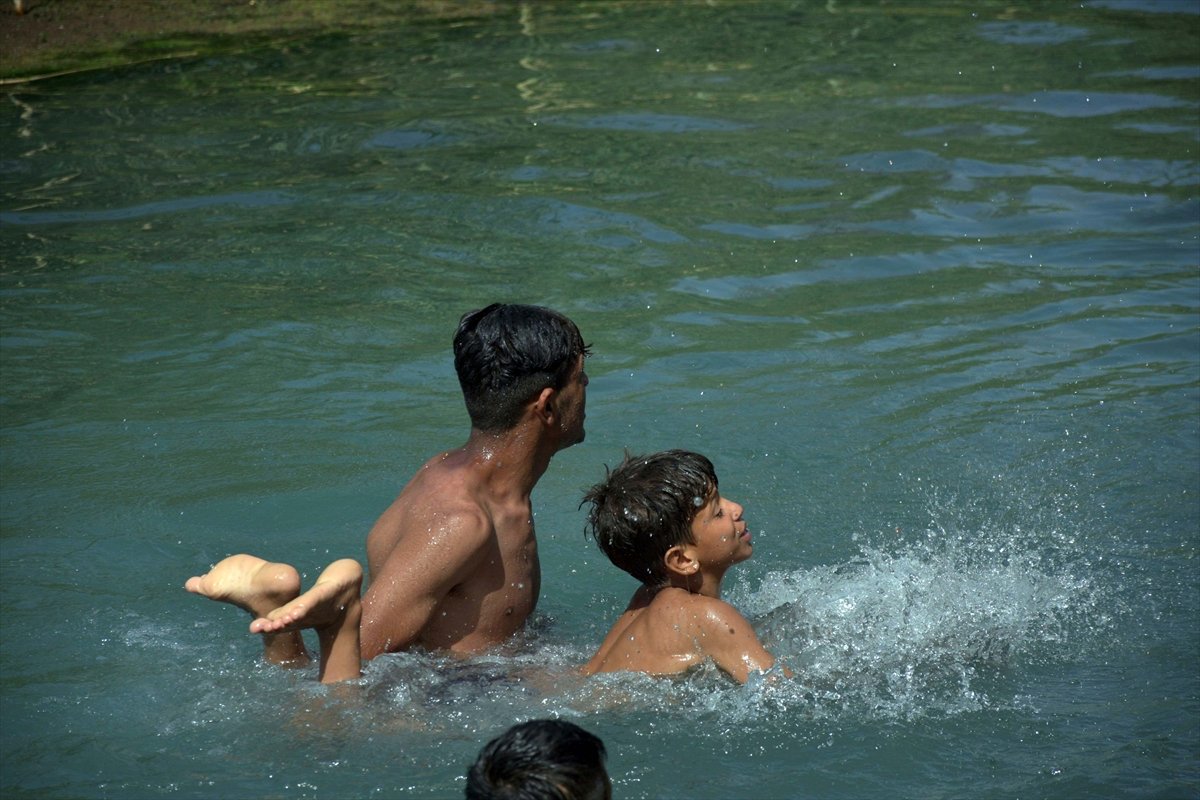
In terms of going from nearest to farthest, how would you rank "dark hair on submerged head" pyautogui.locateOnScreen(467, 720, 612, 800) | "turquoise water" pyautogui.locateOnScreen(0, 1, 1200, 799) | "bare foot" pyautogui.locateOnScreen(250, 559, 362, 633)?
"dark hair on submerged head" pyautogui.locateOnScreen(467, 720, 612, 800)
"bare foot" pyautogui.locateOnScreen(250, 559, 362, 633)
"turquoise water" pyautogui.locateOnScreen(0, 1, 1200, 799)

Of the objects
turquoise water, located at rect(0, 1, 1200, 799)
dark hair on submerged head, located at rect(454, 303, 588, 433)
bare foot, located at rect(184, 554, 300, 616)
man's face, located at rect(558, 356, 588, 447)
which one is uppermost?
dark hair on submerged head, located at rect(454, 303, 588, 433)

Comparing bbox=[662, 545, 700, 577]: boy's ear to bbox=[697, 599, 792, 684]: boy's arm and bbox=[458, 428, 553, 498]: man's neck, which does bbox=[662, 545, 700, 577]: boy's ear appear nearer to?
bbox=[697, 599, 792, 684]: boy's arm

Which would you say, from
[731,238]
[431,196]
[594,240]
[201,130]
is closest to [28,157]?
[201,130]

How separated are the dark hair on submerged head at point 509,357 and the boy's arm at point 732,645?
0.87 m

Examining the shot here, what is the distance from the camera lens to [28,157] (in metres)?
10.6

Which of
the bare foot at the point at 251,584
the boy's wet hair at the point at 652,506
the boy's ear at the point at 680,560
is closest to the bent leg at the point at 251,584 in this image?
the bare foot at the point at 251,584

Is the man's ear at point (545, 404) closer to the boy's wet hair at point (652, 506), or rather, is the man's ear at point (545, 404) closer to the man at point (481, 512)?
the man at point (481, 512)

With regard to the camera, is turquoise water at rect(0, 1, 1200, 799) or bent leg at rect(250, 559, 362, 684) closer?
bent leg at rect(250, 559, 362, 684)

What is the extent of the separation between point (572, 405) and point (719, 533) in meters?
0.62

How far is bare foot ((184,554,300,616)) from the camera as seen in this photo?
387cm

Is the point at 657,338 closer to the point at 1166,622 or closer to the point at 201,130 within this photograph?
the point at 1166,622

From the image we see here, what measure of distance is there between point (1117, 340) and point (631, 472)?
3963 millimetres

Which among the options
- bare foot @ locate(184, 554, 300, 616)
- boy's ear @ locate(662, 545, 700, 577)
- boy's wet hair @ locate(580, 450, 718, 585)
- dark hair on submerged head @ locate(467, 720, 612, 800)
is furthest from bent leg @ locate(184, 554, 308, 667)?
dark hair on submerged head @ locate(467, 720, 612, 800)

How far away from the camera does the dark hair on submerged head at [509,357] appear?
4438 mm
